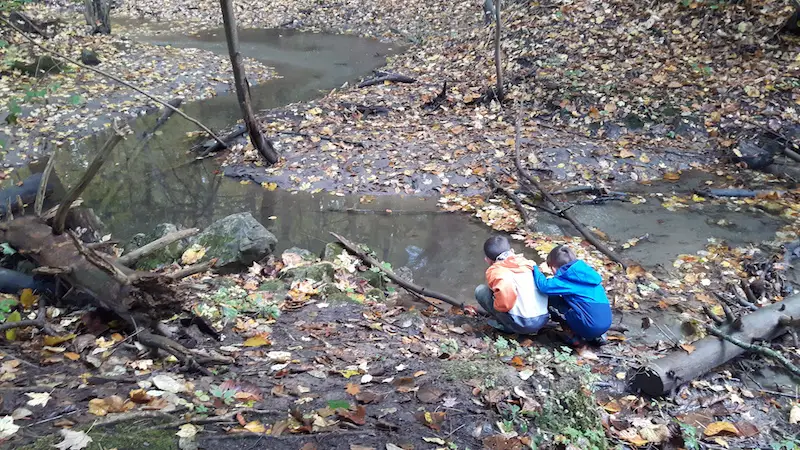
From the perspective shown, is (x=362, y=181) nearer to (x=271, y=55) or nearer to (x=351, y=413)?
(x=351, y=413)

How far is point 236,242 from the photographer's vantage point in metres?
6.35

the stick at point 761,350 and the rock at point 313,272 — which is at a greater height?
the stick at point 761,350

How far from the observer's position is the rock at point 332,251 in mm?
6467

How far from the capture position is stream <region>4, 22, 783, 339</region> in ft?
22.5

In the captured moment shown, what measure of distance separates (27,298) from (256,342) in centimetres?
179

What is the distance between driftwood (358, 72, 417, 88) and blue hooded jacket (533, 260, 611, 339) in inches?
387

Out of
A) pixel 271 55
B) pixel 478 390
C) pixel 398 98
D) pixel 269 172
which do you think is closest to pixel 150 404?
pixel 478 390

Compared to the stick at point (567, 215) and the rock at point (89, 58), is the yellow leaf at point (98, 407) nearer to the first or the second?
the stick at point (567, 215)

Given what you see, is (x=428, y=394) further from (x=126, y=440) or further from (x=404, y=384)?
(x=126, y=440)

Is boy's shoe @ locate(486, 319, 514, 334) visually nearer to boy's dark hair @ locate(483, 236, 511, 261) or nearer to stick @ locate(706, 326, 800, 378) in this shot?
boy's dark hair @ locate(483, 236, 511, 261)

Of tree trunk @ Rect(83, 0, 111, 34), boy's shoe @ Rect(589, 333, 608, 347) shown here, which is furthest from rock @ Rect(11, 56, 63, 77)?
boy's shoe @ Rect(589, 333, 608, 347)

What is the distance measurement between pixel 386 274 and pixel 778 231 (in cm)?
512

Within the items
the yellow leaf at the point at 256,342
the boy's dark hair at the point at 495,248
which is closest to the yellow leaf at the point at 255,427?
the yellow leaf at the point at 256,342

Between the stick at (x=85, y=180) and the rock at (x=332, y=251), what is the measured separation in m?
2.92
